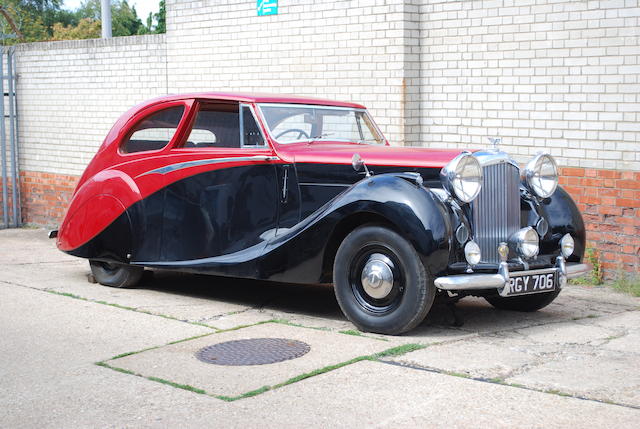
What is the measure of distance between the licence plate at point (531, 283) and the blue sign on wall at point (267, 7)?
5.86 metres

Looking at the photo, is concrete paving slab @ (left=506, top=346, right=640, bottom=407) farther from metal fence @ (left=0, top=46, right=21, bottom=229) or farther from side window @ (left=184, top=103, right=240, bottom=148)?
metal fence @ (left=0, top=46, right=21, bottom=229)

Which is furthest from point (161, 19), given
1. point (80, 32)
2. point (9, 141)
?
point (9, 141)

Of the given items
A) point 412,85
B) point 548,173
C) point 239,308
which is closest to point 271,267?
point 239,308

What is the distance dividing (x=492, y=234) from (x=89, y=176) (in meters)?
3.97

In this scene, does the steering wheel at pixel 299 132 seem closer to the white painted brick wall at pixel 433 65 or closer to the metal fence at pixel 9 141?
the white painted brick wall at pixel 433 65

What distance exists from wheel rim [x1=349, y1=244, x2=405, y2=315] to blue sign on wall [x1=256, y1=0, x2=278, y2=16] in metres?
5.45

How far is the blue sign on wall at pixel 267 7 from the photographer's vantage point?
1077 cm

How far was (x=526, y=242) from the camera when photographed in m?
6.11

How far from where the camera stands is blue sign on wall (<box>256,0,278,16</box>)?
10.8 meters

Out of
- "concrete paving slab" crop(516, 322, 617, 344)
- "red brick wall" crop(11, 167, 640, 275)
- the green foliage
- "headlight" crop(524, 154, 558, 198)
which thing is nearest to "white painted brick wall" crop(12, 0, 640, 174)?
"red brick wall" crop(11, 167, 640, 275)

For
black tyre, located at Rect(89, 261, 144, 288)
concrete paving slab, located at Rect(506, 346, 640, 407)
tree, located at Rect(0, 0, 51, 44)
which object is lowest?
concrete paving slab, located at Rect(506, 346, 640, 407)

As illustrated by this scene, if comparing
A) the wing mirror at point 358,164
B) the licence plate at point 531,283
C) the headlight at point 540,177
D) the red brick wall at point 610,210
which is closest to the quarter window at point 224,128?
the wing mirror at point 358,164

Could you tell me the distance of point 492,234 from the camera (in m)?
6.20

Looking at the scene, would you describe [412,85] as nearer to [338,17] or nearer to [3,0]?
[338,17]
